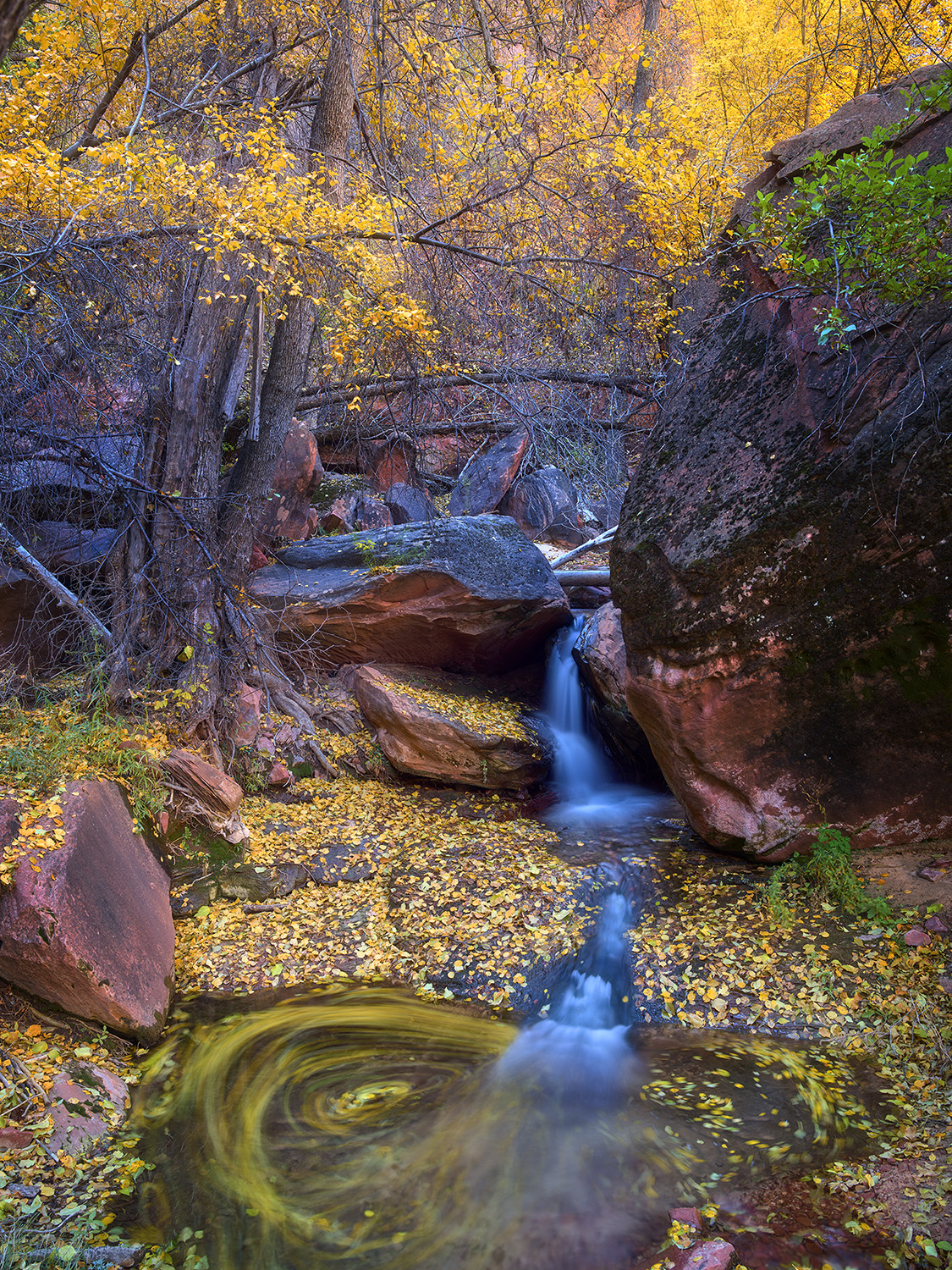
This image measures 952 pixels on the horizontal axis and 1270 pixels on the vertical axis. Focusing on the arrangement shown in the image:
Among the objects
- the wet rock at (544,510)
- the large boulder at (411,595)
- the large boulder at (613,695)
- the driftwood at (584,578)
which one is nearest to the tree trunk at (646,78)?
the wet rock at (544,510)

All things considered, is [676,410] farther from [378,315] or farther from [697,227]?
[697,227]

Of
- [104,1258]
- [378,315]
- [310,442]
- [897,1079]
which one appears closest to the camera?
[104,1258]

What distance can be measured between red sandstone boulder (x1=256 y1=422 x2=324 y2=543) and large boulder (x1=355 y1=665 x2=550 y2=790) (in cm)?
255

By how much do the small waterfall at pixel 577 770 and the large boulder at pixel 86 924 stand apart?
12.3ft

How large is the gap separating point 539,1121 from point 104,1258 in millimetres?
2029

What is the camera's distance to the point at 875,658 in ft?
16.4

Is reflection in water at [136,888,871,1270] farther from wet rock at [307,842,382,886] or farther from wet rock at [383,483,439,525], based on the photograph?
wet rock at [383,483,439,525]

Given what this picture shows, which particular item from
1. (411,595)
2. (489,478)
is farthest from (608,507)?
(411,595)

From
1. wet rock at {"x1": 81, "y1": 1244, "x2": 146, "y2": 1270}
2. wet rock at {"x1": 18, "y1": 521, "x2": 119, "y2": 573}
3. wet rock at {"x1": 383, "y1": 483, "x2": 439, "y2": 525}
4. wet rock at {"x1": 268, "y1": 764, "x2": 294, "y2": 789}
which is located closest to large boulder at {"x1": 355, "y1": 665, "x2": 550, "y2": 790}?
wet rock at {"x1": 268, "y1": 764, "x2": 294, "y2": 789}

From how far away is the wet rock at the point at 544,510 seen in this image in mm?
12133

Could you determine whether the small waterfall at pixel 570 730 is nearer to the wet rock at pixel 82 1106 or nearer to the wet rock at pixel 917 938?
the wet rock at pixel 917 938

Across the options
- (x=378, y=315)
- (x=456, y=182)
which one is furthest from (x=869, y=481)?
(x=456, y=182)

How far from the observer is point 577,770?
838cm

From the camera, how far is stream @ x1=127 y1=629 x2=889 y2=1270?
3.31 metres
